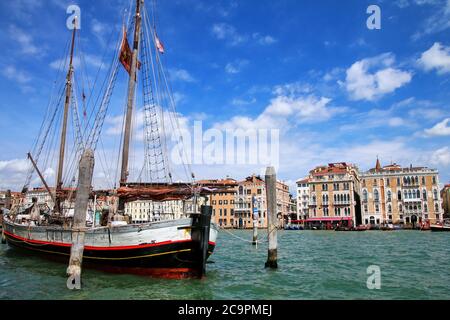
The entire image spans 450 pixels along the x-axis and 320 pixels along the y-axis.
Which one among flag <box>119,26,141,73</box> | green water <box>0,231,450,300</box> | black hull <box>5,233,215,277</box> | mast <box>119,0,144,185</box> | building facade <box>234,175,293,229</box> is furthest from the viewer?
building facade <box>234,175,293,229</box>

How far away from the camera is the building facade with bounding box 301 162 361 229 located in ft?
304

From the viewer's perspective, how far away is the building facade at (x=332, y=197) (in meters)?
92.8

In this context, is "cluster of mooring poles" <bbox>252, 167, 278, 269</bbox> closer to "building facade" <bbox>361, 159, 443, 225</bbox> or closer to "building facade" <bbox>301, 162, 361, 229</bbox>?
Answer: "building facade" <bbox>301, 162, 361, 229</bbox>

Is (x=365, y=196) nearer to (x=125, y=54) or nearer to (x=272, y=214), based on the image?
(x=125, y=54)

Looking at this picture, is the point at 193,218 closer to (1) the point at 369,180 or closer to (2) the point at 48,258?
(2) the point at 48,258

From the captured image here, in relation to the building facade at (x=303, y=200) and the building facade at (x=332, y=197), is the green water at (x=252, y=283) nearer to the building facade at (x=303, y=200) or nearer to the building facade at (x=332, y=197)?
the building facade at (x=332, y=197)

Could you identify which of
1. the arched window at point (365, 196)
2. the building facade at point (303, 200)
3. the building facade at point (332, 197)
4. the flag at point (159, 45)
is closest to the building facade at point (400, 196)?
the arched window at point (365, 196)

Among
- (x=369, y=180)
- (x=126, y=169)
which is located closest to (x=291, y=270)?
(x=126, y=169)

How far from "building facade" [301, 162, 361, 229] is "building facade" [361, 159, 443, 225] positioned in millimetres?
3452

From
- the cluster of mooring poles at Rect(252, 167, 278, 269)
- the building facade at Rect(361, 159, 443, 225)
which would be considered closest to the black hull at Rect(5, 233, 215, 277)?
the cluster of mooring poles at Rect(252, 167, 278, 269)

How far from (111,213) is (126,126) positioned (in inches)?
274

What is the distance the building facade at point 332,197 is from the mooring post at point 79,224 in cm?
8243

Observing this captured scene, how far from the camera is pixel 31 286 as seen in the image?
16969 millimetres

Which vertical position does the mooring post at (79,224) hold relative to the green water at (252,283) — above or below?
above
